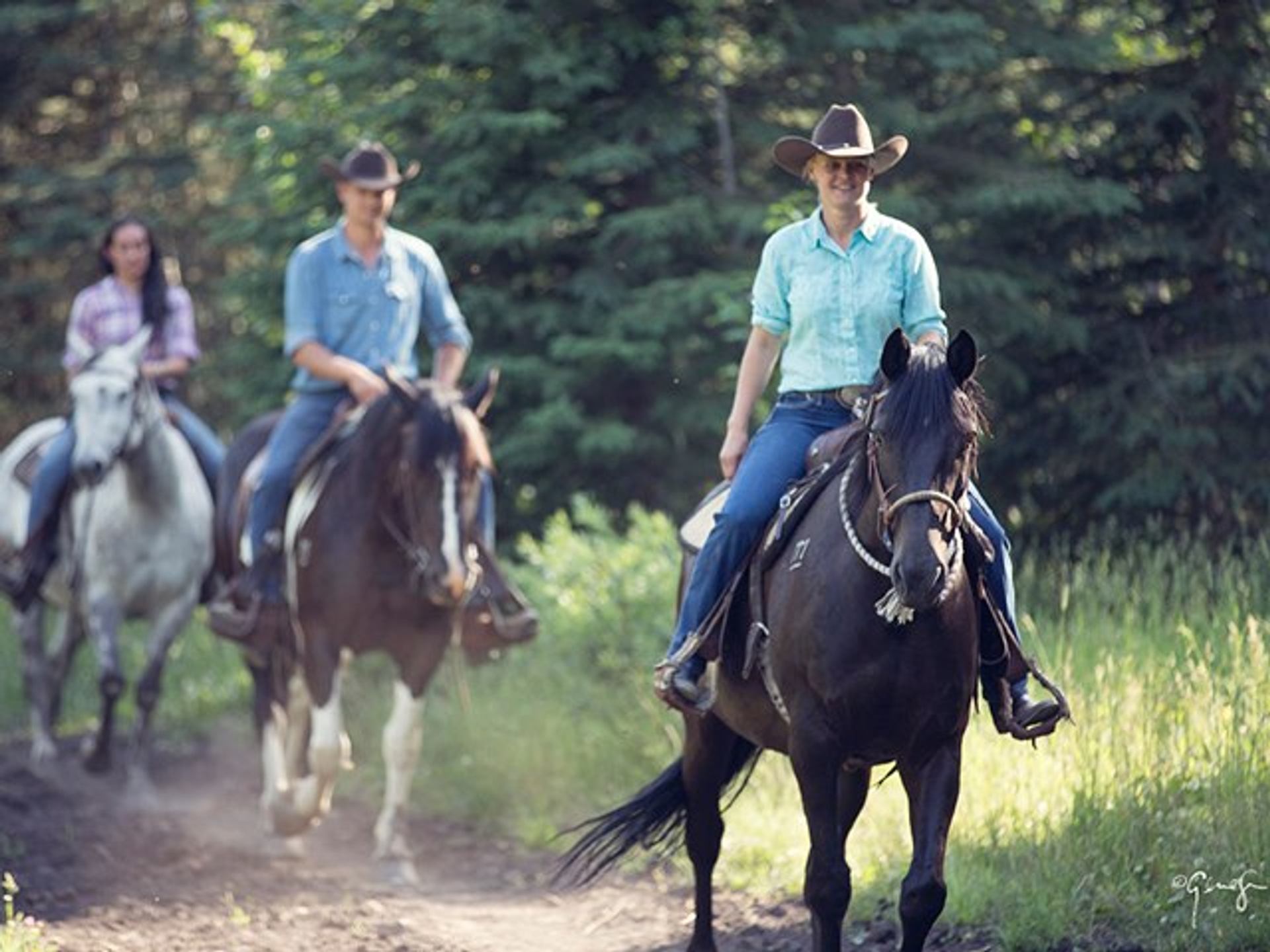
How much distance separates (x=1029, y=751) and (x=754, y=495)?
2.42m

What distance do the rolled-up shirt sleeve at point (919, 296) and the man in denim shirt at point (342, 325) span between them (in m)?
3.95

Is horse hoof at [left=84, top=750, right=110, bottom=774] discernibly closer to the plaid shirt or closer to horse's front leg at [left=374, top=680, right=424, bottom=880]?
the plaid shirt

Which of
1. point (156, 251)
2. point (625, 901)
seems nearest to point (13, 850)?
point (625, 901)

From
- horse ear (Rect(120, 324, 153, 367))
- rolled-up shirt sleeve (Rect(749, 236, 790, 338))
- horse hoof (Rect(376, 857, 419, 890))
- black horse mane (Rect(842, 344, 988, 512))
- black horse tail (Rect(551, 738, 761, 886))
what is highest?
black horse mane (Rect(842, 344, 988, 512))

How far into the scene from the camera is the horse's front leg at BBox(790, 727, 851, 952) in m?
6.64

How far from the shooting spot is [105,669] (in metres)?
12.9

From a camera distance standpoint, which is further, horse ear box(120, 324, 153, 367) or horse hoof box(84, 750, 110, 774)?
horse hoof box(84, 750, 110, 774)

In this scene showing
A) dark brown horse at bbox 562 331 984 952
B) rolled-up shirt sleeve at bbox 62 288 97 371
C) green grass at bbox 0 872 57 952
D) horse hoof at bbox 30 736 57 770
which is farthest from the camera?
horse hoof at bbox 30 736 57 770

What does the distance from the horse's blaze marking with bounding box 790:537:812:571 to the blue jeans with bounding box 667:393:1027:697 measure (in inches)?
11.8

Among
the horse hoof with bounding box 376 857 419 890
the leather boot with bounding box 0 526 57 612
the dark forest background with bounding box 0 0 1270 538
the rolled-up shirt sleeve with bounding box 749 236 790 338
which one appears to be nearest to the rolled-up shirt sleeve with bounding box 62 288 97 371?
the leather boot with bounding box 0 526 57 612

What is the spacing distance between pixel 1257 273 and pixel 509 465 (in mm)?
5163

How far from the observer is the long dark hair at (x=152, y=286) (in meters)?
13.3

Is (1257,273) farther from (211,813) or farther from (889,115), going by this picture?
(211,813)

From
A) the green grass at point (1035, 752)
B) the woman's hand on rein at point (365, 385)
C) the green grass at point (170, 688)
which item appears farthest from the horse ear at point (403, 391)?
the green grass at point (170, 688)
